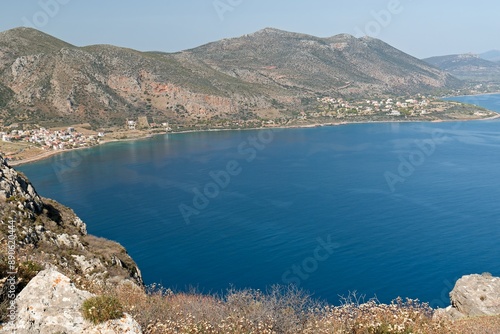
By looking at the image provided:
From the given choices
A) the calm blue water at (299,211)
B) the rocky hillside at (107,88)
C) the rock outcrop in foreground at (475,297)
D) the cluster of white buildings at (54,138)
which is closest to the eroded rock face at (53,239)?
the rock outcrop in foreground at (475,297)

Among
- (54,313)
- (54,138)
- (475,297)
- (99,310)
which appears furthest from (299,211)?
(54,138)

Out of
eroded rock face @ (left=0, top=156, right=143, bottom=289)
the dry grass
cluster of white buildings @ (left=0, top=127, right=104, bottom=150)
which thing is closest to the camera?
the dry grass

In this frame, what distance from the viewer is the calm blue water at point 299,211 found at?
Result: 137ft

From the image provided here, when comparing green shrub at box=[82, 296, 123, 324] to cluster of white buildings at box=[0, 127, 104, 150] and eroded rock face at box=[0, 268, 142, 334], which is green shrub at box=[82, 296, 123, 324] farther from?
cluster of white buildings at box=[0, 127, 104, 150]

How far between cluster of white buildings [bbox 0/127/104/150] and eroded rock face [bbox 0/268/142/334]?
109948 millimetres

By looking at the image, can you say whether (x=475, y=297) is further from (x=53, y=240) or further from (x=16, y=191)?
(x=16, y=191)

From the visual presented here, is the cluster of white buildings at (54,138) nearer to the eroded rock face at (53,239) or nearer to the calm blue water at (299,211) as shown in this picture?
the calm blue water at (299,211)

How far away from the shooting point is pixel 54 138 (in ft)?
365

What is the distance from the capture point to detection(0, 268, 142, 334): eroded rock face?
6.36 meters

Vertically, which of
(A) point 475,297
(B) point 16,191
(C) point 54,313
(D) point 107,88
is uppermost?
(D) point 107,88

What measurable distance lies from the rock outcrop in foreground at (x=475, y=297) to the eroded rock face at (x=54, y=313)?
628 inches

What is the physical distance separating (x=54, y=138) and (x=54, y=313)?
385ft

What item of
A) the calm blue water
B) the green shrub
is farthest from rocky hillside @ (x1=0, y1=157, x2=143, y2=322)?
the calm blue water

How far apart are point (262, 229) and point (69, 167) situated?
5788cm
